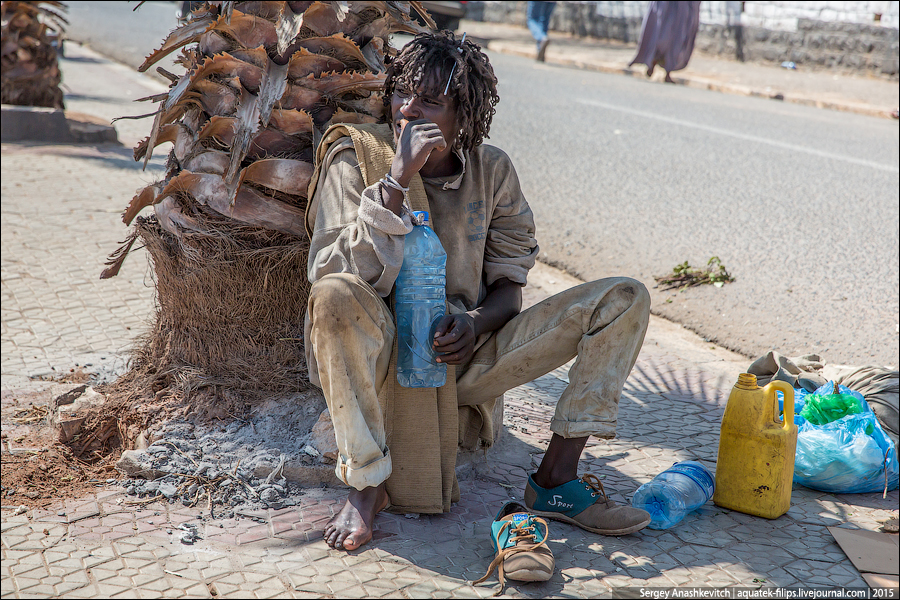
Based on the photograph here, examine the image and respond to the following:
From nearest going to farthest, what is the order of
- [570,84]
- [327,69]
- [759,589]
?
[759,589] → [327,69] → [570,84]

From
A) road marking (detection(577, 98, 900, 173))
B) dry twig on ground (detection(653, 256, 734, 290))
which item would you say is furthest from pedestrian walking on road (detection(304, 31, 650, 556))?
road marking (detection(577, 98, 900, 173))

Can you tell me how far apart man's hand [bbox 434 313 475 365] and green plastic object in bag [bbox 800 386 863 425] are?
1400 millimetres

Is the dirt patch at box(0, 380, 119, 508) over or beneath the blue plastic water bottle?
beneath

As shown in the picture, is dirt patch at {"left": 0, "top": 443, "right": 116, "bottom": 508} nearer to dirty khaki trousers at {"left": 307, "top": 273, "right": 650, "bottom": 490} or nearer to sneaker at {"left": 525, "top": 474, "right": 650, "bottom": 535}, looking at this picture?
dirty khaki trousers at {"left": 307, "top": 273, "right": 650, "bottom": 490}

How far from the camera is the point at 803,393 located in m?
3.07

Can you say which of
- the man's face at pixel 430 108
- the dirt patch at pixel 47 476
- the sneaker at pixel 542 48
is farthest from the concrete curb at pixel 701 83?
the dirt patch at pixel 47 476

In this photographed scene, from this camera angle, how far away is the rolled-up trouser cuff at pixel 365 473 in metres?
2.21

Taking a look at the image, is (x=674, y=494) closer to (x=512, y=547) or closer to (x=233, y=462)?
(x=512, y=547)

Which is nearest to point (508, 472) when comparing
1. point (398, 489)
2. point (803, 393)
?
point (398, 489)

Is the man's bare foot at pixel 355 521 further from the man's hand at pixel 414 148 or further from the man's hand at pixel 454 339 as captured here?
the man's hand at pixel 414 148

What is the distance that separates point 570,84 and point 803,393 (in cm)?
894

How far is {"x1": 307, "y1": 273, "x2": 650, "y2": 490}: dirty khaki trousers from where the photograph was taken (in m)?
2.17

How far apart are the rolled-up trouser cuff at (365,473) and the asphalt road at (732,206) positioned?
7.81 feet

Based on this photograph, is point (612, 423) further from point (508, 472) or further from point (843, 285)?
point (843, 285)
